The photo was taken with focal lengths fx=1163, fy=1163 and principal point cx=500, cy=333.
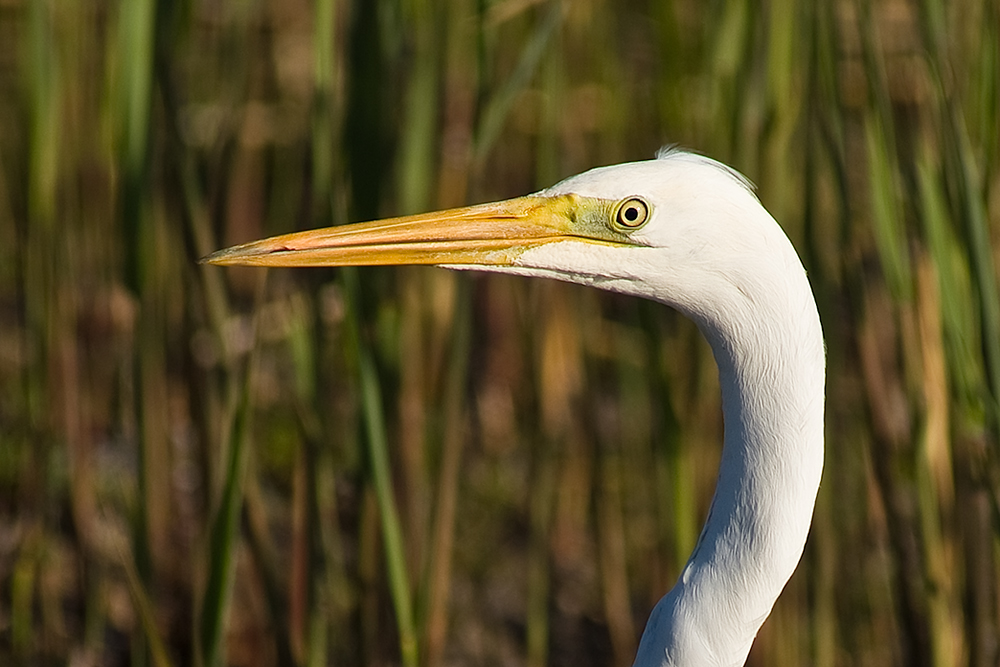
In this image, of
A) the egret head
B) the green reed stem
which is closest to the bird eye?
the egret head

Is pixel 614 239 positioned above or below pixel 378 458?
above

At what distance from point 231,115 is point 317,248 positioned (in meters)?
0.87

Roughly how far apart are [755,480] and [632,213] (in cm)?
38

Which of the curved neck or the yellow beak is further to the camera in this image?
the yellow beak

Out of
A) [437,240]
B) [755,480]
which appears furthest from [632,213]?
[755,480]

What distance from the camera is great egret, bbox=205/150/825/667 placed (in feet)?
4.73

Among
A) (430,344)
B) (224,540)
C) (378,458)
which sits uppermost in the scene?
(430,344)

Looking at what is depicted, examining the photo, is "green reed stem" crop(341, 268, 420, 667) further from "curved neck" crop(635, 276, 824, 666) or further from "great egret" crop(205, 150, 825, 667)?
"curved neck" crop(635, 276, 824, 666)

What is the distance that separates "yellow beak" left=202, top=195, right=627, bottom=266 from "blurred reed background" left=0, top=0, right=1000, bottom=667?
0.27 metres

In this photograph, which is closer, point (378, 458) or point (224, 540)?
point (224, 540)

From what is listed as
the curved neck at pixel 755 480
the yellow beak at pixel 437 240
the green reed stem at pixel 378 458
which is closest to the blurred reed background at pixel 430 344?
the green reed stem at pixel 378 458

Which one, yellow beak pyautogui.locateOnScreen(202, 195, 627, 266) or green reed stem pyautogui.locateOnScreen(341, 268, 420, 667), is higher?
yellow beak pyautogui.locateOnScreen(202, 195, 627, 266)

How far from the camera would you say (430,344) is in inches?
137

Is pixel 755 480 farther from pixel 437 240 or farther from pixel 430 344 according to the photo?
pixel 430 344
